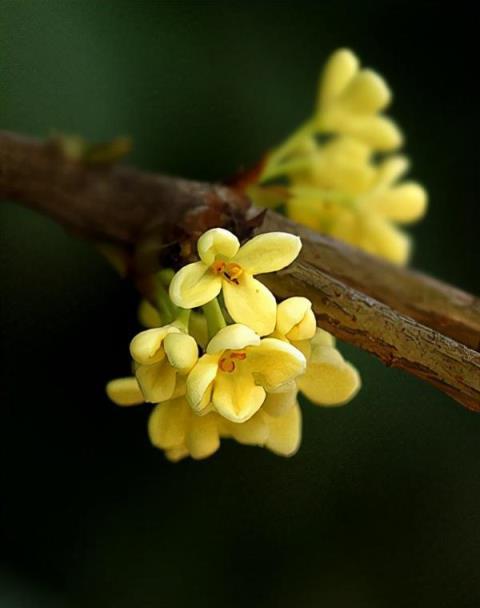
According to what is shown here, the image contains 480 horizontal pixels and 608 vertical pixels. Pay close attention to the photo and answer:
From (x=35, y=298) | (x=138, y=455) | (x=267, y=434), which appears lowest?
(x=138, y=455)

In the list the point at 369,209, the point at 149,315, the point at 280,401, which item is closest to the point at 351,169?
the point at 369,209

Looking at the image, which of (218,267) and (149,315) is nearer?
(218,267)

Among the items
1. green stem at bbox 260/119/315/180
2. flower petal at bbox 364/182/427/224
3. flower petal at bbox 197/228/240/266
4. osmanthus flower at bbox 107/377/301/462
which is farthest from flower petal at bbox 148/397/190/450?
flower petal at bbox 364/182/427/224

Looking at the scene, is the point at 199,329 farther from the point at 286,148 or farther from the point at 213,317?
the point at 286,148

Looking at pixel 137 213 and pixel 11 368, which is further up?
pixel 137 213

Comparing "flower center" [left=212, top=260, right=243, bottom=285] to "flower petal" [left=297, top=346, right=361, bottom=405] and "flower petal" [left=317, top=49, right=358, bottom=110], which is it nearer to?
"flower petal" [left=297, top=346, right=361, bottom=405]

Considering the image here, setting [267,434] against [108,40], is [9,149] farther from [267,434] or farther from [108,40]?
[108,40]

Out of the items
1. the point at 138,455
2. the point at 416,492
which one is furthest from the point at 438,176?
the point at 138,455
